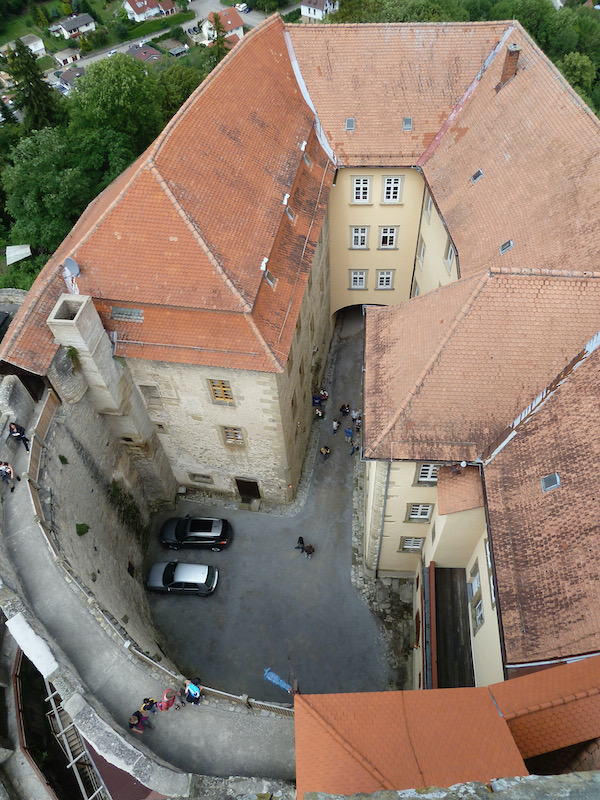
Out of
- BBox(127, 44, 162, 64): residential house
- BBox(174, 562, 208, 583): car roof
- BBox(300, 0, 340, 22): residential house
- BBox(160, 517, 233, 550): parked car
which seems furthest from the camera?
BBox(300, 0, 340, 22): residential house

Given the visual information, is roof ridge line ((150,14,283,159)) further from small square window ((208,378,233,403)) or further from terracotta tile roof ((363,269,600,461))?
terracotta tile roof ((363,269,600,461))

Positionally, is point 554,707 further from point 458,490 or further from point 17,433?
point 17,433

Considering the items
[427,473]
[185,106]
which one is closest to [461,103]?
[185,106]

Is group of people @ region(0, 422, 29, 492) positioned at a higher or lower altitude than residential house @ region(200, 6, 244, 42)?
lower

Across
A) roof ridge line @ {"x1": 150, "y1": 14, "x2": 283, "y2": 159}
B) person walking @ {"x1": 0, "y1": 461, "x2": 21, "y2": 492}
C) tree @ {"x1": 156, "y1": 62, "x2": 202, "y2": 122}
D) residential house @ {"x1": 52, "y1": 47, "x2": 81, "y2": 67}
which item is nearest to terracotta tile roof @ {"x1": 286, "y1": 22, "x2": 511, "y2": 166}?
roof ridge line @ {"x1": 150, "y1": 14, "x2": 283, "y2": 159}

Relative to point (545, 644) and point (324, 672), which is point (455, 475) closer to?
point (545, 644)

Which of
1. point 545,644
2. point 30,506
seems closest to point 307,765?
point 545,644
